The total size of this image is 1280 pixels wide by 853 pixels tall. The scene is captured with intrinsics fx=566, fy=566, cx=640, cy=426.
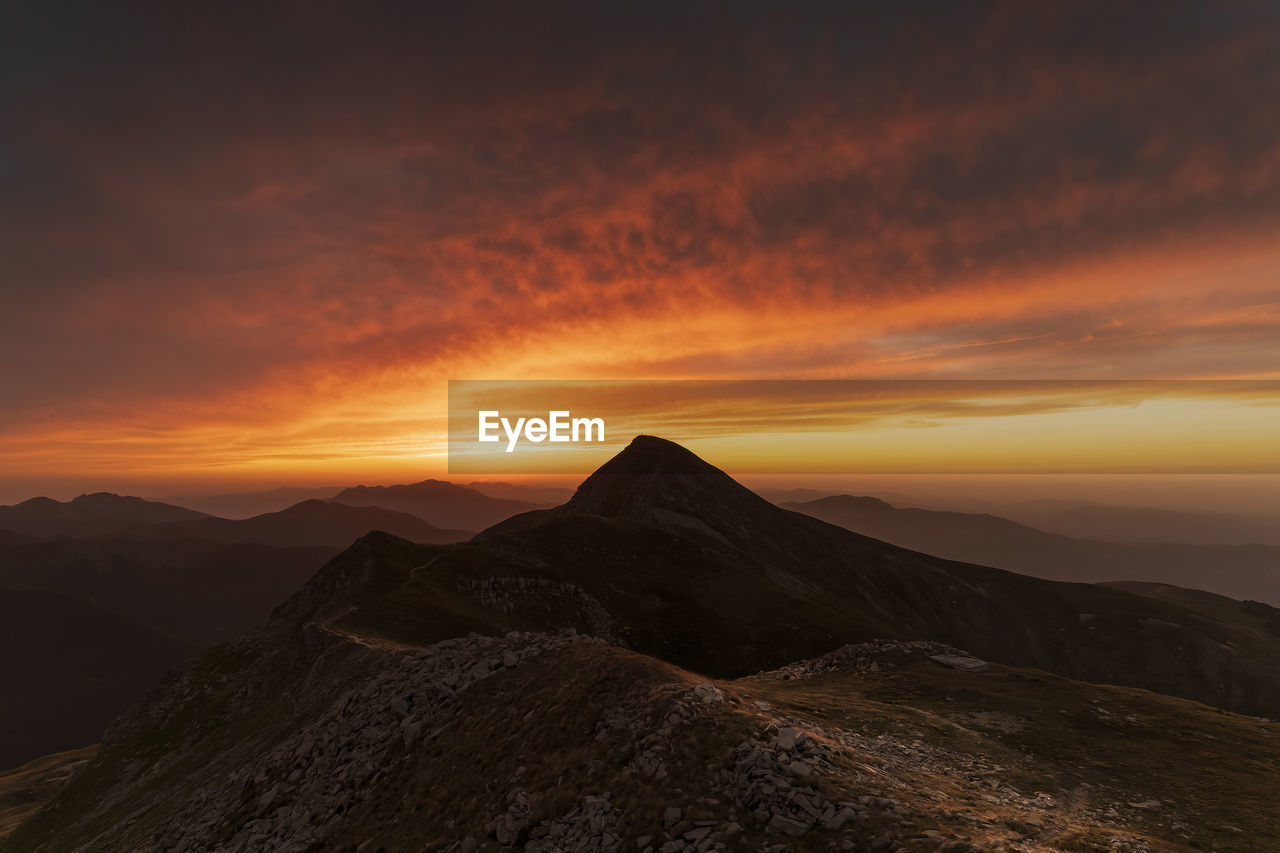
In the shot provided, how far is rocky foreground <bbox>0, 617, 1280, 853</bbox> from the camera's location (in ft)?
65.8

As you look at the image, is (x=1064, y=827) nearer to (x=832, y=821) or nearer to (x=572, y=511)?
(x=832, y=821)

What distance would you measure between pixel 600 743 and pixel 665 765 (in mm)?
4163

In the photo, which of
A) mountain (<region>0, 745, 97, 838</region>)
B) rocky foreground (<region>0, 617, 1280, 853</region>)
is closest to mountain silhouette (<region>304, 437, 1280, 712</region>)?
rocky foreground (<region>0, 617, 1280, 853</region>)

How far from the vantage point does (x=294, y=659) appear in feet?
199

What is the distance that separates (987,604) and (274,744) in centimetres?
18552

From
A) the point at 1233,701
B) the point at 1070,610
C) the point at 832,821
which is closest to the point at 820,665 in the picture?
the point at 832,821

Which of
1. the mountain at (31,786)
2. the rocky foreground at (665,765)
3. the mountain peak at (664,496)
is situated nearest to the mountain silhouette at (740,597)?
the mountain peak at (664,496)

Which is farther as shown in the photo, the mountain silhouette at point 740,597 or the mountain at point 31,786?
the mountain at point 31,786

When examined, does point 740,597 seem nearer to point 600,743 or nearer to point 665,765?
point 600,743

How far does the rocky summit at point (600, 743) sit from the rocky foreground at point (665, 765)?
0.47 ft

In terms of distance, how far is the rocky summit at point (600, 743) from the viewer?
822 inches

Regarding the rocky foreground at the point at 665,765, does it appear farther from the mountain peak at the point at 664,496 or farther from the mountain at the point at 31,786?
the mountain peak at the point at 664,496

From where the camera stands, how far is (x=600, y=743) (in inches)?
1009

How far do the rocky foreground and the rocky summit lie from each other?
0.14 meters
